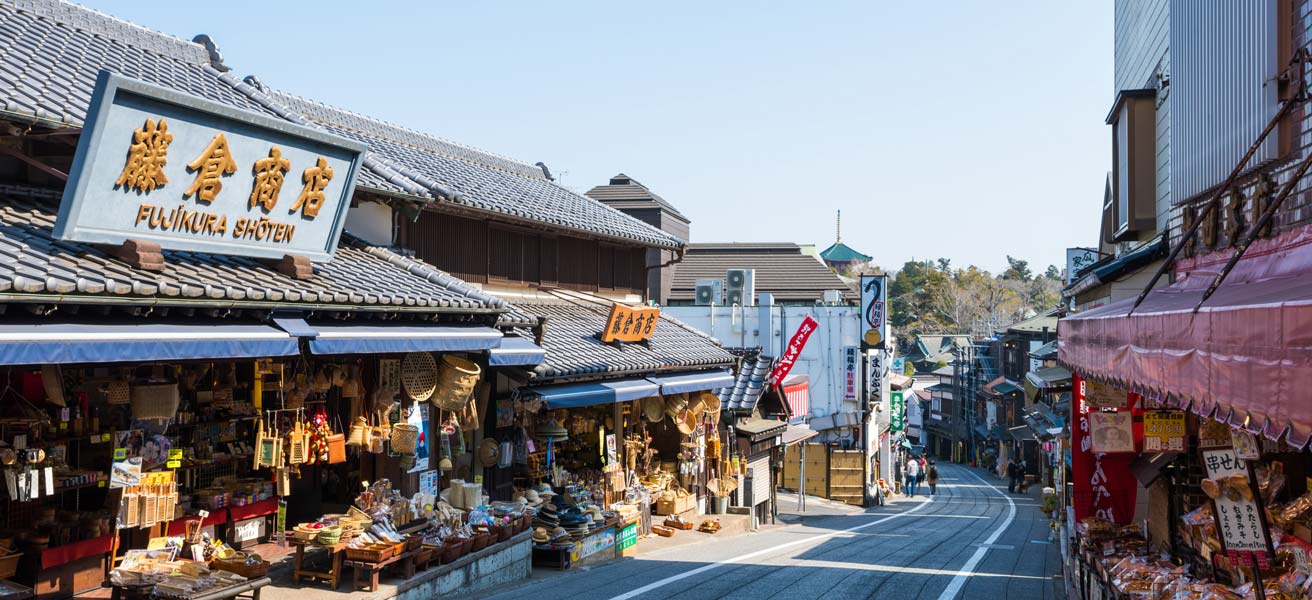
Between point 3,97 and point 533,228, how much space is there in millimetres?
13797

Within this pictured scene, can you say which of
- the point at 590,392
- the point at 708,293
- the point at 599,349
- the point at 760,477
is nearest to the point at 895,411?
the point at 708,293

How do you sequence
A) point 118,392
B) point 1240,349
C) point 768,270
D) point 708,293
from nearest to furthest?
point 1240,349 → point 118,392 → point 708,293 → point 768,270

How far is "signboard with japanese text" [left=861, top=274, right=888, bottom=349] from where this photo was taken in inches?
1823

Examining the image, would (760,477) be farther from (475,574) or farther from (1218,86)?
(1218,86)

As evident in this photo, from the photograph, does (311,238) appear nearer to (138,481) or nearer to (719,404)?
(138,481)

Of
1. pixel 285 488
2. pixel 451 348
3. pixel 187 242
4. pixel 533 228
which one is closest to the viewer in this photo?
pixel 187 242

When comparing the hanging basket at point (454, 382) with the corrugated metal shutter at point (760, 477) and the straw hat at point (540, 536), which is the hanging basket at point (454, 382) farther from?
the corrugated metal shutter at point (760, 477)

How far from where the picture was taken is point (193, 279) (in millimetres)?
11117

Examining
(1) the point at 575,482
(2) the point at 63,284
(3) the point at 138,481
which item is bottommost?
(1) the point at 575,482

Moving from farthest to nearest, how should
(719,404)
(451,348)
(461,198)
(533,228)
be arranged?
1. (719,404)
2. (533,228)
3. (461,198)
4. (451,348)

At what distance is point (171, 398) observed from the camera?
1152cm

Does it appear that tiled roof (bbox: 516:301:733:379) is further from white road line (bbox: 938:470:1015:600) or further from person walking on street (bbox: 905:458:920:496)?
person walking on street (bbox: 905:458:920:496)

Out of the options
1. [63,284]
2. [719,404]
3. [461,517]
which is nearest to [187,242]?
A: [63,284]

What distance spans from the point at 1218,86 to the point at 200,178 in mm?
11761
